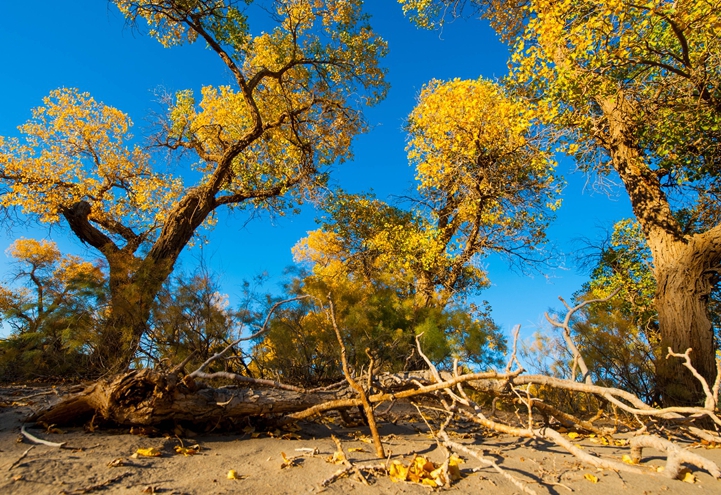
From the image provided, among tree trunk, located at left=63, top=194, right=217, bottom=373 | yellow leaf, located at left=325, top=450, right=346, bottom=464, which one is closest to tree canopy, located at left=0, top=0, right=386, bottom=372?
tree trunk, located at left=63, top=194, right=217, bottom=373

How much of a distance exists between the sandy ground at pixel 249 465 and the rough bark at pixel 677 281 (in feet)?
7.66

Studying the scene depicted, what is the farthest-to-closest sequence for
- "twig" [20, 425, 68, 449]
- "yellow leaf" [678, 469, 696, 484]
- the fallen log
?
the fallen log, "yellow leaf" [678, 469, 696, 484], "twig" [20, 425, 68, 449]

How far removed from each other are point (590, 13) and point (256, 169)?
6889 millimetres

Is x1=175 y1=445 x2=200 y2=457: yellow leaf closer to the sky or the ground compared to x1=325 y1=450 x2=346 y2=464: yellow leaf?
closer to the sky

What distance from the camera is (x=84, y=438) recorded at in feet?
7.53

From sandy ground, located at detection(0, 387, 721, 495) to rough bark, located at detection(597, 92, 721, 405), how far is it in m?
2.33

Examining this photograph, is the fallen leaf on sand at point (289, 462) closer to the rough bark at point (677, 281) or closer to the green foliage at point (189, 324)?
the green foliage at point (189, 324)

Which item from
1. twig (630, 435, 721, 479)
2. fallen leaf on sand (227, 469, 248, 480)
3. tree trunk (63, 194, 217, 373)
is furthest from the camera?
tree trunk (63, 194, 217, 373)

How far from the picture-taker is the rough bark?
16.2 feet

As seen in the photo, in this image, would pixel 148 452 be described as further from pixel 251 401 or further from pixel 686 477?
pixel 686 477

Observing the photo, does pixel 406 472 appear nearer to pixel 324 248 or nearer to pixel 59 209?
pixel 59 209

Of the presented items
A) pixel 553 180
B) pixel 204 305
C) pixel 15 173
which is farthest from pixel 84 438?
pixel 553 180

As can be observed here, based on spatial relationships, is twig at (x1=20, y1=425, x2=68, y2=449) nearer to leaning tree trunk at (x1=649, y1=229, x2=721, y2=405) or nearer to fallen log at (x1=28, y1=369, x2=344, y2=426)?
fallen log at (x1=28, y1=369, x2=344, y2=426)

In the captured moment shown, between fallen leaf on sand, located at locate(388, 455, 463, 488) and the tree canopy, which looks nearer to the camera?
fallen leaf on sand, located at locate(388, 455, 463, 488)
